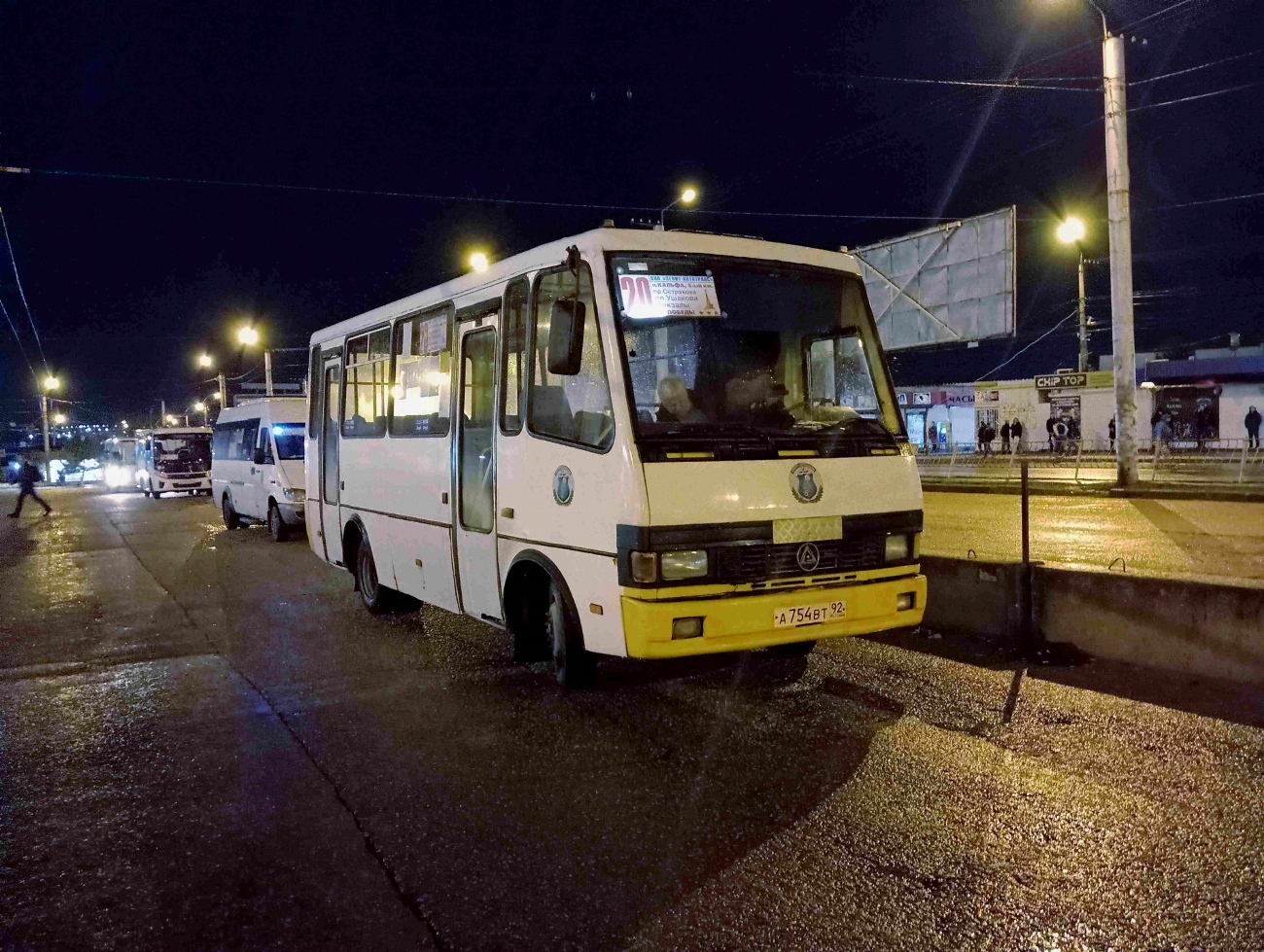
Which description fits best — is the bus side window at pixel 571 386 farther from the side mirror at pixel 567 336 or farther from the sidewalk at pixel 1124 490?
the sidewalk at pixel 1124 490

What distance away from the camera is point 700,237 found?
6.28 m

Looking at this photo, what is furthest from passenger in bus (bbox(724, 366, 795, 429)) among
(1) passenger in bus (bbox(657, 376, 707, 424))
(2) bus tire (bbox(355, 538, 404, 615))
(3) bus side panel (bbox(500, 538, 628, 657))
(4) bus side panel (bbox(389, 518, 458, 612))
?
(2) bus tire (bbox(355, 538, 404, 615))

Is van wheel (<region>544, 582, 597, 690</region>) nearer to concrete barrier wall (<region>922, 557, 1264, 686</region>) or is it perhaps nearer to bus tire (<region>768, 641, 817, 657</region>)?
bus tire (<region>768, 641, 817, 657</region>)

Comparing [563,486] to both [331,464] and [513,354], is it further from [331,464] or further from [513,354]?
[331,464]

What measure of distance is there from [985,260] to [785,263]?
11760 millimetres

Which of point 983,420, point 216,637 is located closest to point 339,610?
point 216,637

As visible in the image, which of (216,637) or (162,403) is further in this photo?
(162,403)

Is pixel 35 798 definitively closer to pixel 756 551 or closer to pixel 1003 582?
pixel 756 551

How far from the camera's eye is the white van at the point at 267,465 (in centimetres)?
1805

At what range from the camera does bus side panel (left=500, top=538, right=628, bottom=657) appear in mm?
5629

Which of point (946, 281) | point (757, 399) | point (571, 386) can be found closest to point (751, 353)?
point (757, 399)

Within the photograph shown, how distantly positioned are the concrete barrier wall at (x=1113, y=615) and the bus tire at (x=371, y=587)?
16.7ft

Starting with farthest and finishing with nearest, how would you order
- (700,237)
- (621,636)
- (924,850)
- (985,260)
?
1. (985,260)
2. (700,237)
3. (621,636)
4. (924,850)

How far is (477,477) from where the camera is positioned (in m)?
7.20
